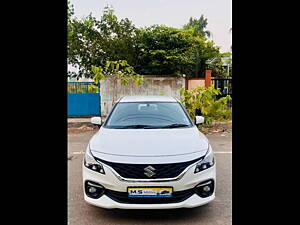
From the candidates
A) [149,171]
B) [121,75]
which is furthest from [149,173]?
[121,75]

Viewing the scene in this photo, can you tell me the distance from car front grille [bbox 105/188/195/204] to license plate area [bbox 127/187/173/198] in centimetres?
4

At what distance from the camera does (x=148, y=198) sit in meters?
2.83

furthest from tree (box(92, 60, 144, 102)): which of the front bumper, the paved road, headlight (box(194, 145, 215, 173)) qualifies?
the front bumper

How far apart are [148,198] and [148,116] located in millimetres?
1626

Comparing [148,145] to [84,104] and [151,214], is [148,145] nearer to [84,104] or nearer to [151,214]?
[151,214]

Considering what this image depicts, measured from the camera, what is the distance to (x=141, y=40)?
1116cm

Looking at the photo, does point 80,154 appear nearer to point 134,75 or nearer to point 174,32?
point 134,75

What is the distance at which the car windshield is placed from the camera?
3.97m

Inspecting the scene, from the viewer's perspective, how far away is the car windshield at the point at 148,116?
13.0ft
